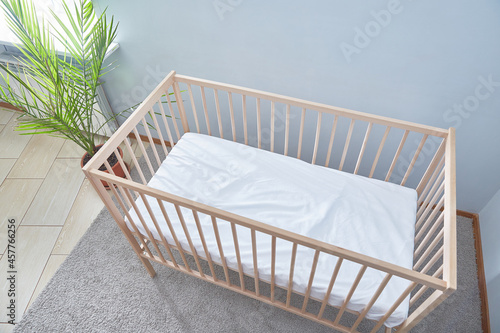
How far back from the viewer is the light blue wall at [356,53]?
1237 mm

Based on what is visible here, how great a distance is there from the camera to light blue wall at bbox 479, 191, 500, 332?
1.43 m

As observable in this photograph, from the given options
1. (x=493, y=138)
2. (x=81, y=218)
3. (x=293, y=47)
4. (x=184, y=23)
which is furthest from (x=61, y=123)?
(x=493, y=138)

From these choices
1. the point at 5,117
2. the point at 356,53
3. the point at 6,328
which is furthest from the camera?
the point at 5,117

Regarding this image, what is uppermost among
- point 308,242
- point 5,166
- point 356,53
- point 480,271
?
point 356,53

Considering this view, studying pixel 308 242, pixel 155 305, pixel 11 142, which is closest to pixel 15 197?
pixel 11 142

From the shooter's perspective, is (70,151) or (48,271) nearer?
(48,271)

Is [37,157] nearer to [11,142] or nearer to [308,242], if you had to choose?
[11,142]

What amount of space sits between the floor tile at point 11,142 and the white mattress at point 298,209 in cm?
154

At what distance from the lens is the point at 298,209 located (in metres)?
1.37

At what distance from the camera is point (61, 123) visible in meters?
1.60

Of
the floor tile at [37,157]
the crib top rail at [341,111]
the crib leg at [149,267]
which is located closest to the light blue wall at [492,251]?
the crib top rail at [341,111]

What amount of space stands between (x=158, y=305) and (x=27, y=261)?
0.84 meters

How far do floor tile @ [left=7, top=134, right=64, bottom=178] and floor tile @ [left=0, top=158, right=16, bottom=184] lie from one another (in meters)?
0.03

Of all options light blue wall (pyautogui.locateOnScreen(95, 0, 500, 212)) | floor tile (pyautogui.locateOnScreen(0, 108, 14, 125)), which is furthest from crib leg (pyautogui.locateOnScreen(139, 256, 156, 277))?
floor tile (pyautogui.locateOnScreen(0, 108, 14, 125))
